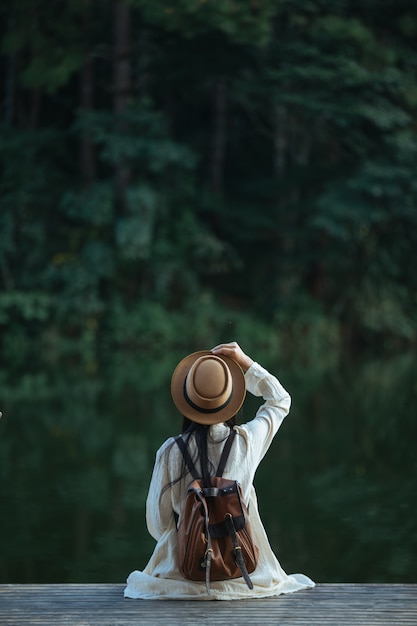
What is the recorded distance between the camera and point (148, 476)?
27.6ft

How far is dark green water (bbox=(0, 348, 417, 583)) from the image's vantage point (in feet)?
19.5

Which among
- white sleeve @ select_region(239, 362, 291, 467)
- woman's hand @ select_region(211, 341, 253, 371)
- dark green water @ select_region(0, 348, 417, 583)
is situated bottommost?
dark green water @ select_region(0, 348, 417, 583)

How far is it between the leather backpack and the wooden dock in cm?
13

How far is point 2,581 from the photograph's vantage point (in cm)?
538

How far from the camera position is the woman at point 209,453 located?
3.33 m

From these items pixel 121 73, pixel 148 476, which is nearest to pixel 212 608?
pixel 148 476

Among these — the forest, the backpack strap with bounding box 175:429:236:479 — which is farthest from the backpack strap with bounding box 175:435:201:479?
the forest

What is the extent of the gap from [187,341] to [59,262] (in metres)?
2.75

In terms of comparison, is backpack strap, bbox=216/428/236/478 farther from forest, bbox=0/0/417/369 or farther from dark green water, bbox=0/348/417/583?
forest, bbox=0/0/417/369

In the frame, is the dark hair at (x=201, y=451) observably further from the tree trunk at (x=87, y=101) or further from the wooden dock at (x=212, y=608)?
the tree trunk at (x=87, y=101)

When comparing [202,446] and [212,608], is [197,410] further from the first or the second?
[212,608]

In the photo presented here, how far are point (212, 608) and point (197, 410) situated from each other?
667 mm

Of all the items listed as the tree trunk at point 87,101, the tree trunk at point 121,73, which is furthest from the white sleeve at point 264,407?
the tree trunk at point 87,101

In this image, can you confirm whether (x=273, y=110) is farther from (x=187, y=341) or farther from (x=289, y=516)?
(x=289, y=516)
